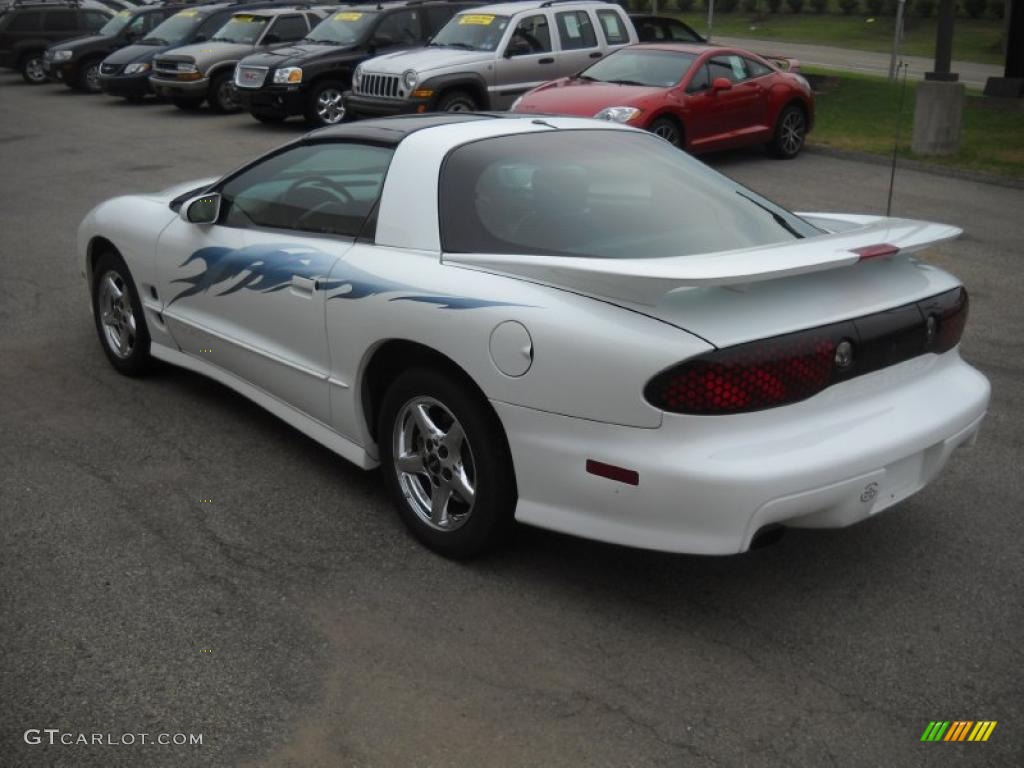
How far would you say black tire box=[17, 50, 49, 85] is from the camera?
28.0 meters

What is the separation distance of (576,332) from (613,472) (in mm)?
452

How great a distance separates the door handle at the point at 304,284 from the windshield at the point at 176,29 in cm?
1934

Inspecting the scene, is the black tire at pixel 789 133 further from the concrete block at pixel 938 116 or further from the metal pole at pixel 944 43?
the metal pole at pixel 944 43

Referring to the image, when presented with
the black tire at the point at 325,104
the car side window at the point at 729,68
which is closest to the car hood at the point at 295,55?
the black tire at the point at 325,104

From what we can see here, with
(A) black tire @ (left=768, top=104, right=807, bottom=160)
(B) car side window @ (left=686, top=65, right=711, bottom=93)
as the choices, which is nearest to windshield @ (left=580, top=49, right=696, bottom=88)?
(B) car side window @ (left=686, top=65, right=711, bottom=93)

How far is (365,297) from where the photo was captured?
4.39 metres

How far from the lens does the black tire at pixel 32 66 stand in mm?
28047

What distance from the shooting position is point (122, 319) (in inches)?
249

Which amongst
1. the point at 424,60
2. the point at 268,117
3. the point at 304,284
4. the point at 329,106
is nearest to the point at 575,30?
the point at 424,60

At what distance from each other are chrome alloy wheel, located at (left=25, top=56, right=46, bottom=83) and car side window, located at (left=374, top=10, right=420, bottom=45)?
527 inches

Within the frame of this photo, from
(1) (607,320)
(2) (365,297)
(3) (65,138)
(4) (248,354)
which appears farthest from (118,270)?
(3) (65,138)

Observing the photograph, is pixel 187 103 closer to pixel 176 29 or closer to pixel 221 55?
pixel 221 55

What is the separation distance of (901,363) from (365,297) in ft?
6.36

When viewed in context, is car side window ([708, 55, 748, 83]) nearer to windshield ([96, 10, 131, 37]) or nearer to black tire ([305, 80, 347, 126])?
black tire ([305, 80, 347, 126])
